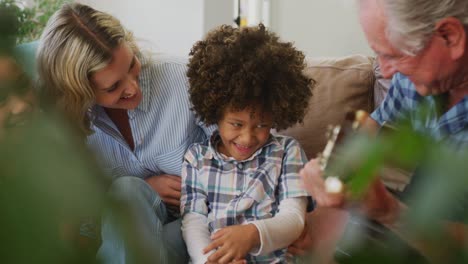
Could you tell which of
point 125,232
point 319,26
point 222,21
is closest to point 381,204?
point 125,232

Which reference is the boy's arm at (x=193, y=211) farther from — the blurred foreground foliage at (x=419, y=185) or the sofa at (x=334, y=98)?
the blurred foreground foliage at (x=419, y=185)

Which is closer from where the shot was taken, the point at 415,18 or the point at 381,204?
the point at 381,204

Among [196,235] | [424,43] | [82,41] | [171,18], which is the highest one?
[424,43]

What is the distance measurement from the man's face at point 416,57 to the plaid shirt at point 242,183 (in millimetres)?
493

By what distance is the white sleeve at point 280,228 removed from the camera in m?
1.26

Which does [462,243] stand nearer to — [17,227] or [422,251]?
[422,251]

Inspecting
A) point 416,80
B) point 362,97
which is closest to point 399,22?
point 416,80

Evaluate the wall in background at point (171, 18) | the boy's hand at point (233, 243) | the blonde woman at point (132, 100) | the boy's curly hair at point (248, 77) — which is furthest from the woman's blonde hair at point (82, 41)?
the wall in background at point (171, 18)

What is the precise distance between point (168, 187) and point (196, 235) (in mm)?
208

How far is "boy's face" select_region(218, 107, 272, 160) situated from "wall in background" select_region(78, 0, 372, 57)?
1447mm

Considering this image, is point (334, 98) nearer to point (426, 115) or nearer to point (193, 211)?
point (193, 211)

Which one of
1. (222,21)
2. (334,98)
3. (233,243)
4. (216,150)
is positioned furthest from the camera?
(222,21)

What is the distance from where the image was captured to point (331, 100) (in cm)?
159

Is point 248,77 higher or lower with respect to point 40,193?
lower
